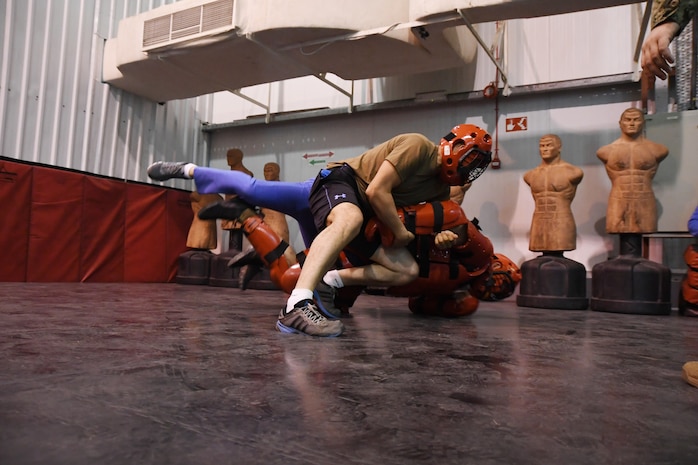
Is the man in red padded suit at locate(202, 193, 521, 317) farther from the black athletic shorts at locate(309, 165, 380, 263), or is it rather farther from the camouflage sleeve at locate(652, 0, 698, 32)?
the camouflage sleeve at locate(652, 0, 698, 32)

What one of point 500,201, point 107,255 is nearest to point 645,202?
point 500,201

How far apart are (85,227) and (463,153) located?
5218 millimetres

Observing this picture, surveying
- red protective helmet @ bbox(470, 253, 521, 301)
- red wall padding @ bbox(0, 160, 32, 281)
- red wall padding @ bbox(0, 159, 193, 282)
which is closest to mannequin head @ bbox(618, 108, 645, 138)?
red protective helmet @ bbox(470, 253, 521, 301)

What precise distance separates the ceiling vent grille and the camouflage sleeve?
4363 mm

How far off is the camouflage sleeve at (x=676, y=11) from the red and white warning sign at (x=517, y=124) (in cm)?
438

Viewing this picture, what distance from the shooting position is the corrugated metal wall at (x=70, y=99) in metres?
5.60

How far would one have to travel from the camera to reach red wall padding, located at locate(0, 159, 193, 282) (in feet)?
17.7

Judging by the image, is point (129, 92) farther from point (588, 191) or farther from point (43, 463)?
point (43, 463)

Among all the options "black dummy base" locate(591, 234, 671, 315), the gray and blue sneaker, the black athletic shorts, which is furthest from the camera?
"black dummy base" locate(591, 234, 671, 315)

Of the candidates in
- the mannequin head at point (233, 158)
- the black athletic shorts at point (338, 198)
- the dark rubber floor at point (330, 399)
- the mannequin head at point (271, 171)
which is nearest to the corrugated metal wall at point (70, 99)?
the mannequin head at point (233, 158)

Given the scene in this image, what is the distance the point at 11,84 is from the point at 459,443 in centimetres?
656

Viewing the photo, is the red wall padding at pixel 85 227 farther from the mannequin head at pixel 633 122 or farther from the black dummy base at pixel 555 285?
the mannequin head at pixel 633 122

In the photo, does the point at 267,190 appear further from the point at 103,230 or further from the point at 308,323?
the point at 103,230

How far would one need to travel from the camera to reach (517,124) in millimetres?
6035
